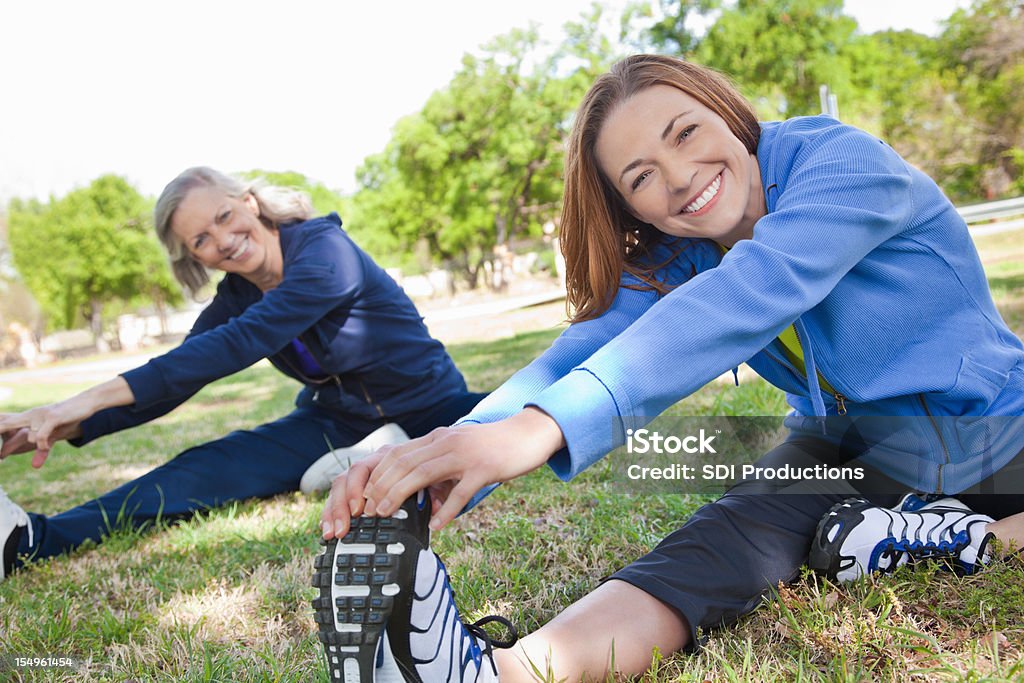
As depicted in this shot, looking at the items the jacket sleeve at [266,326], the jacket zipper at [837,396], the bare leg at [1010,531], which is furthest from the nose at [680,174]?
the jacket sleeve at [266,326]

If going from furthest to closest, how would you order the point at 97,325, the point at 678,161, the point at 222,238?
the point at 97,325 → the point at 222,238 → the point at 678,161

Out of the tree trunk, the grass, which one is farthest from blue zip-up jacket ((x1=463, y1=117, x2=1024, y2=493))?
the tree trunk

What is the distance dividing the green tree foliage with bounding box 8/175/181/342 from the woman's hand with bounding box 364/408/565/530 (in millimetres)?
35101

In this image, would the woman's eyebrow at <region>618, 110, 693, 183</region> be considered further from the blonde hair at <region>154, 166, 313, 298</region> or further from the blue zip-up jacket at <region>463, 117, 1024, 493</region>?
the blonde hair at <region>154, 166, 313, 298</region>

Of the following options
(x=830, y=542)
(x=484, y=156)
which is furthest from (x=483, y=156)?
(x=830, y=542)

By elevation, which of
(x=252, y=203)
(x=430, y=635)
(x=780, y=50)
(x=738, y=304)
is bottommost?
(x=430, y=635)

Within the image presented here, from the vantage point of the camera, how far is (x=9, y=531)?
2656 millimetres

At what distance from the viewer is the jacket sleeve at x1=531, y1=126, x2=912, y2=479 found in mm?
1314

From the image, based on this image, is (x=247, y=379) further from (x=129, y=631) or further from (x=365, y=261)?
(x=129, y=631)

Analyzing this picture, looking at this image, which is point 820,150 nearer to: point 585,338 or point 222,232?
point 585,338

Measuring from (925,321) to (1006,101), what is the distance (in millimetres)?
30025

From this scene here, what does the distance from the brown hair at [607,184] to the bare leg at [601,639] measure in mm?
678

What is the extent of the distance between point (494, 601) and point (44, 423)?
1.65 m

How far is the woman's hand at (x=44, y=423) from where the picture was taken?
261 cm
